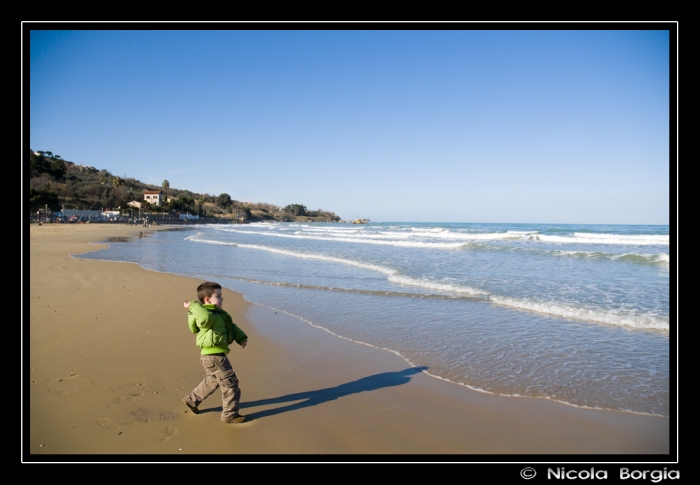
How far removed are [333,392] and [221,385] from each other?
50.4 inches

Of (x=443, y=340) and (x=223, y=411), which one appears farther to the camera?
(x=443, y=340)

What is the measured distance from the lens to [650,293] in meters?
9.89

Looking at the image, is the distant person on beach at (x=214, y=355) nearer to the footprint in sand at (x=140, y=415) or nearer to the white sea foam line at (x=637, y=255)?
the footprint in sand at (x=140, y=415)

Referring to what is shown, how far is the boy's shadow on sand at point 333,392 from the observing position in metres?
3.90

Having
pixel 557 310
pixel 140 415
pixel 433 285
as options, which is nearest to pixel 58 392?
pixel 140 415

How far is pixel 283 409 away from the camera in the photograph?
3.90 metres

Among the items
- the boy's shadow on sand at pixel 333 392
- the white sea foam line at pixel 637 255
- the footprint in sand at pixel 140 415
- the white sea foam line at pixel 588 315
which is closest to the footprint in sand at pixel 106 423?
the footprint in sand at pixel 140 415

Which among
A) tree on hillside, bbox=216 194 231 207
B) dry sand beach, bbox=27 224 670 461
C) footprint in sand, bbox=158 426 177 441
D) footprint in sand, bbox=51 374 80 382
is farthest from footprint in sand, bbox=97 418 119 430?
tree on hillside, bbox=216 194 231 207

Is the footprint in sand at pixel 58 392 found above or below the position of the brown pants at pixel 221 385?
below

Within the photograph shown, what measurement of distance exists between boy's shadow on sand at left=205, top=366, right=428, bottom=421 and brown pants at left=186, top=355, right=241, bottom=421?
0.70 feet

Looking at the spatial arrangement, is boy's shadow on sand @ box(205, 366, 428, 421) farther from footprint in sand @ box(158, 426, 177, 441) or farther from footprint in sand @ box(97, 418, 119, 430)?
footprint in sand @ box(97, 418, 119, 430)
